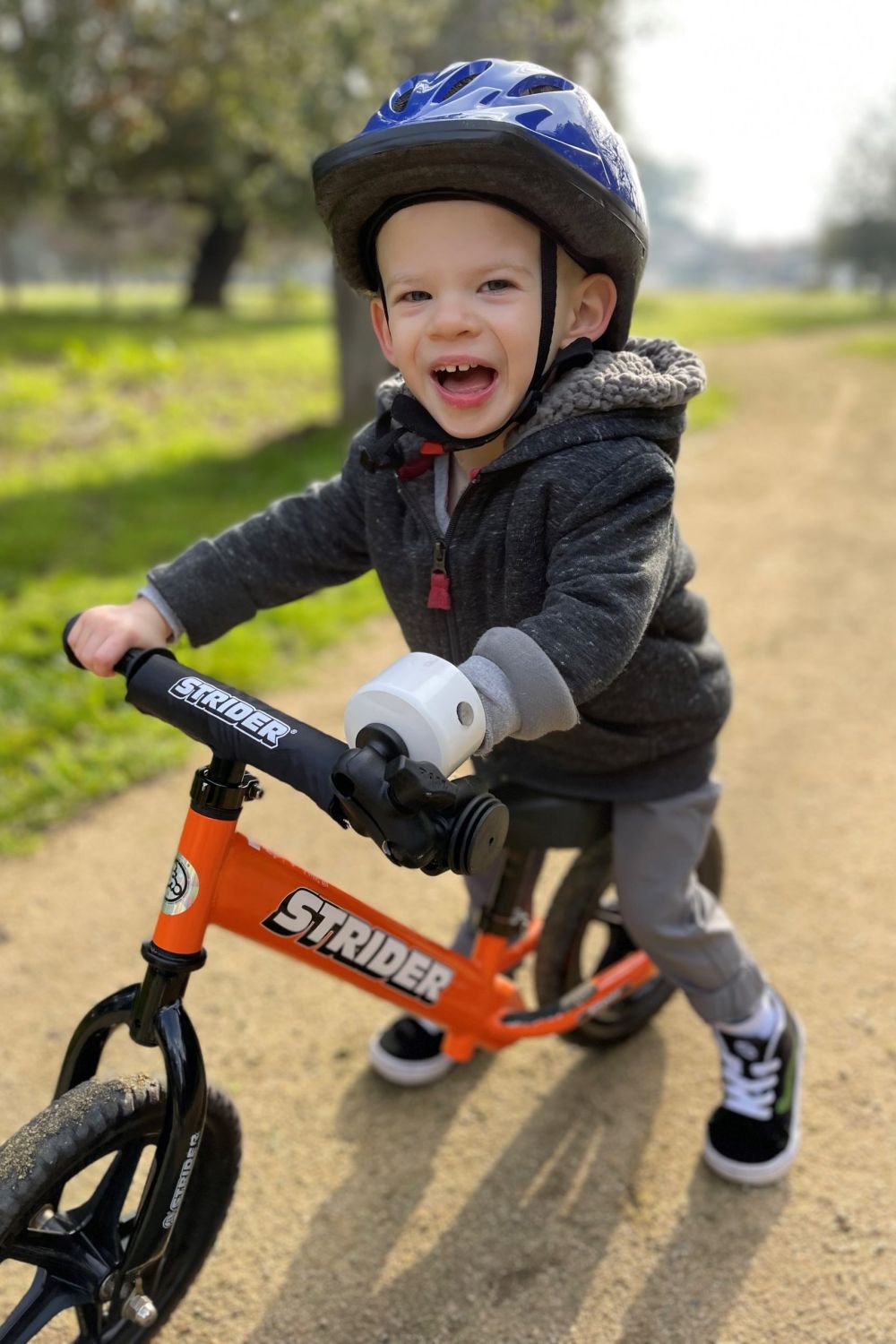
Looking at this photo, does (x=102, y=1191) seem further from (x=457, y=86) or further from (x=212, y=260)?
(x=212, y=260)

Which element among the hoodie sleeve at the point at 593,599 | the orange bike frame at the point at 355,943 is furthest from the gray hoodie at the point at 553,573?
the orange bike frame at the point at 355,943

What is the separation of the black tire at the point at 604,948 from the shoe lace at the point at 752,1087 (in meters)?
0.34

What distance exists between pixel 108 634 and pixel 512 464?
29.1 inches

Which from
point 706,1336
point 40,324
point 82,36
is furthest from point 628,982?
point 40,324

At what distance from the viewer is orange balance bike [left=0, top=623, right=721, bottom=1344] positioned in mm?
1391

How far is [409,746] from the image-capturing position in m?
1.38

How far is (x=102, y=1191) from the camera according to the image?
1.87 m

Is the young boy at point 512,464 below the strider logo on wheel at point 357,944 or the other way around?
the other way around

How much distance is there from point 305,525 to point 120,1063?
148 cm

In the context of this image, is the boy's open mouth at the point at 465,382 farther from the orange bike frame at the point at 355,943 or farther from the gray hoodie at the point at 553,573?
the orange bike frame at the point at 355,943

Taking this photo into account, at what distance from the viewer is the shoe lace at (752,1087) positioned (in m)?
2.53

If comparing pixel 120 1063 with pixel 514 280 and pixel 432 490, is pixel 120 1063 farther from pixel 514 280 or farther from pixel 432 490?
pixel 514 280

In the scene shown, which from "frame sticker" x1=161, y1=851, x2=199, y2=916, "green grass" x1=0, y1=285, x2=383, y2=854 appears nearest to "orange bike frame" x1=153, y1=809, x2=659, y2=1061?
"frame sticker" x1=161, y1=851, x2=199, y2=916

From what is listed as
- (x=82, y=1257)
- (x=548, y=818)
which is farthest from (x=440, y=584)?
(x=82, y=1257)
